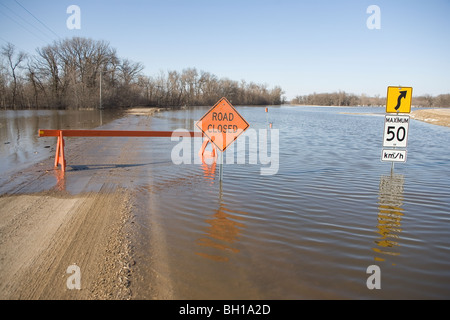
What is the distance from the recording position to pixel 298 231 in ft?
16.9

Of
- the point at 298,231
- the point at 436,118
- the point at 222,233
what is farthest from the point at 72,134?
the point at 436,118

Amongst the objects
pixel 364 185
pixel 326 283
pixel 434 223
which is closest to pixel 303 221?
pixel 326 283

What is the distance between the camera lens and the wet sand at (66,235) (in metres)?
3.47

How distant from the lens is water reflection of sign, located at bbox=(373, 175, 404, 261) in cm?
469

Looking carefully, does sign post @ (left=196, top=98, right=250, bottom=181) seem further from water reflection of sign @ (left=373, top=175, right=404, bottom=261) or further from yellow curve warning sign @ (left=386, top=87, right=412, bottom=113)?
yellow curve warning sign @ (left=386, top=87, right=412, bottom=113)

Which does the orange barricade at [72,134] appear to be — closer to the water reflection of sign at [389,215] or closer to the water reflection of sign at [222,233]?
the water reflection of sign at [222,233]

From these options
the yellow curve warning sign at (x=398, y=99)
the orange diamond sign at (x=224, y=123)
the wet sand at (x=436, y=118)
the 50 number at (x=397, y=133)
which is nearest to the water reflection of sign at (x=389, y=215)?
the 50 number at (x=397, y=133)

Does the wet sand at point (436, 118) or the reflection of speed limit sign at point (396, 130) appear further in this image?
the wet sand at point (436, 118)

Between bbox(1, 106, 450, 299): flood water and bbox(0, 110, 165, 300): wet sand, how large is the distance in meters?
0.42

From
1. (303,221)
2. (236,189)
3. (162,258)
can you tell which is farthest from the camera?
(236,189)

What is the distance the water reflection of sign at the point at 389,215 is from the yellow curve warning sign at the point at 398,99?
2019mm

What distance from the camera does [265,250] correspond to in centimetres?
448
